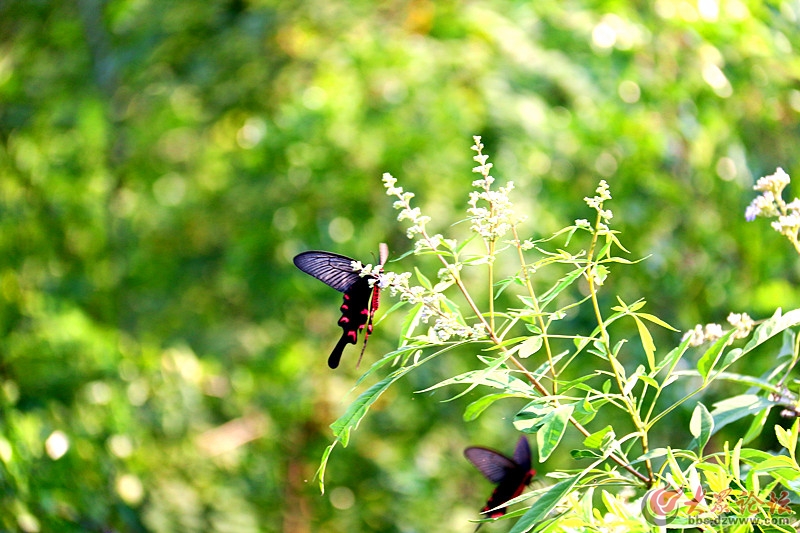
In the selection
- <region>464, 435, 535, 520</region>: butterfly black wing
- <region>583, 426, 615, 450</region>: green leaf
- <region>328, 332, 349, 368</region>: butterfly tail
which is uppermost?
<region>583, 426, 615, 450</region>: green leaf

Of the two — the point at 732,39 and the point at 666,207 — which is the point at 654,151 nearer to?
the point at 666,207

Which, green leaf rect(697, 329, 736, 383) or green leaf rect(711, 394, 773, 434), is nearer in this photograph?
green leaf rect(697, 329, 736, 383)

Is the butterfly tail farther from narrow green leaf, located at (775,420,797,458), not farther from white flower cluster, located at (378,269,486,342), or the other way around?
narrow green leaf, located at (775,420,797,458)

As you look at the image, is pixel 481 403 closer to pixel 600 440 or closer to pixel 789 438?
pixel 600 440

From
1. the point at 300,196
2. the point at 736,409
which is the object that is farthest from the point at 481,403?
the point at 300,196

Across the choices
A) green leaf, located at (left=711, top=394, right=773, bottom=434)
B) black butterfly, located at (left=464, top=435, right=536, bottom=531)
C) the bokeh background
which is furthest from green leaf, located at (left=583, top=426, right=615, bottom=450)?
the bokeh background

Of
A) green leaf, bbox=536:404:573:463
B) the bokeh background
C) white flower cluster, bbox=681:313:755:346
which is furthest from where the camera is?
the bokeh background

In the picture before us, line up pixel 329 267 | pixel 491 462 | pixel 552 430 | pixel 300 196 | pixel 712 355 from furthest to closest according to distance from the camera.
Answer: pixel 300 196, pixel 491 462, pixel 329 267, pixel 712 355, pixel 552 430
